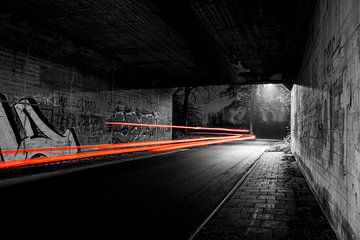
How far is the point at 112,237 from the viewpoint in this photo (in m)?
4.00

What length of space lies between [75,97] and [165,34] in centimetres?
556

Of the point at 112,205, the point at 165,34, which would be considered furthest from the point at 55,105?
the point at 112,205

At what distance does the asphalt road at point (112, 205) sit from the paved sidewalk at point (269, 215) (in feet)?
1.20

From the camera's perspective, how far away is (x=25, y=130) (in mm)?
10656

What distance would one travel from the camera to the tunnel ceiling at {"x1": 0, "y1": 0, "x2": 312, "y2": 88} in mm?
8078

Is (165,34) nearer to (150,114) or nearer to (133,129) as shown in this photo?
(133,129)

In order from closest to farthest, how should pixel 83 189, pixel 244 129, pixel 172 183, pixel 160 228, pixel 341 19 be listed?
pixel 341 19
pixel 160 228
pixel 83 189
pixel 172 183
pixel 244 129

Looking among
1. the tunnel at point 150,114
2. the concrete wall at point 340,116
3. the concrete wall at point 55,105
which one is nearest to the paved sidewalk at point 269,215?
the tunnel at point 150,114

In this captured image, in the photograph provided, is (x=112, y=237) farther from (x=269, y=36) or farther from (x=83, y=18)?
(x=269, y=36)

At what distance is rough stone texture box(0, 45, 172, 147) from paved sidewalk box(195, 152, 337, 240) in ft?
27.9

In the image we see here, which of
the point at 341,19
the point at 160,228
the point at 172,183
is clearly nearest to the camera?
the point at 341,19

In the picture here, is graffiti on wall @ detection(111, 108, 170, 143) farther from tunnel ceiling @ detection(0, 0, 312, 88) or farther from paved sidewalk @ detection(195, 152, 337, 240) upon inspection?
paved sidewalk @ detection(195, 152, 337, 240)

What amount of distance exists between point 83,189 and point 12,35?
20.9 ft

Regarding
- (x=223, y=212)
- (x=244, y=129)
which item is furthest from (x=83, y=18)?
(x=244, y=129)
